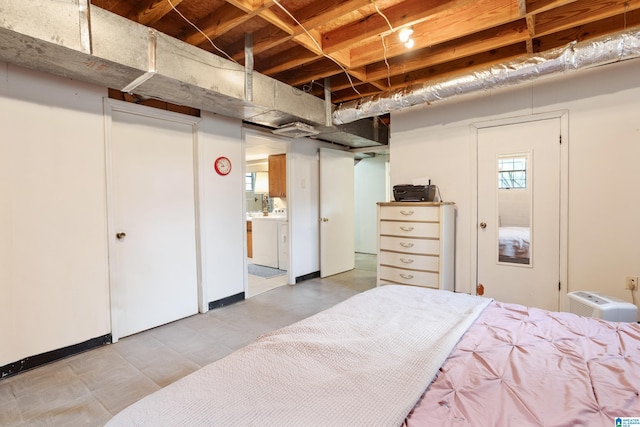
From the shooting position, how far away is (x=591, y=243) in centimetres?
278

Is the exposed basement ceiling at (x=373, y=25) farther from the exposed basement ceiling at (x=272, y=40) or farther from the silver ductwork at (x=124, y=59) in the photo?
the silver ductwork at (x=124, y=59)

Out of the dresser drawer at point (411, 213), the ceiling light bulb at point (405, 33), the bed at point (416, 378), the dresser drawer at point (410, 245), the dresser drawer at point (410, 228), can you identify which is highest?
the ceiling light bulb at point (405, 33)

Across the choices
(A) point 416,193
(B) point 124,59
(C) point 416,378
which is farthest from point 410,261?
(B) point 124,59

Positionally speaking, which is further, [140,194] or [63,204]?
[140,194]

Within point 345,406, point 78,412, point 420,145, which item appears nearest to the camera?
point 345,406

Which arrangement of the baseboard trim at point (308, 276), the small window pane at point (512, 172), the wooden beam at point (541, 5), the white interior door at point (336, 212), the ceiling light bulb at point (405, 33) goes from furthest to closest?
the white interior door at point (336, 212)
the baseboard trim at point (308, 276)
the small window pane at point (512, 172)
the ceiling light bulb at point (405, 33)
the wooden beam at point (541, 5)

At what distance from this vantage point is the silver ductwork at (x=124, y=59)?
1.69m

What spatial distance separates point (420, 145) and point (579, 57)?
160 cm

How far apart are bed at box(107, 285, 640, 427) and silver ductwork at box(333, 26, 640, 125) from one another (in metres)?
2.02

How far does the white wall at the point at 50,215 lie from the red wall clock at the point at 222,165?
1072 millimetres

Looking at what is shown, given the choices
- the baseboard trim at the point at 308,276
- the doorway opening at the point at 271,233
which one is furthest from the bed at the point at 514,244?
the doorway opening at the point at 271,233

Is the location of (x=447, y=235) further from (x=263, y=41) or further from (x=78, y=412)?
(x=78, y=412)

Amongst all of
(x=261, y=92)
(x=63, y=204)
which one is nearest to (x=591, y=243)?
(x=261, y=92)

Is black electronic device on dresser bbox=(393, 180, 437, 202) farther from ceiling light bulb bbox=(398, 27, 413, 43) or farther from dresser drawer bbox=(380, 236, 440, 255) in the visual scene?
ceiling light bulb bbox=(398, 27, 413, 43)
